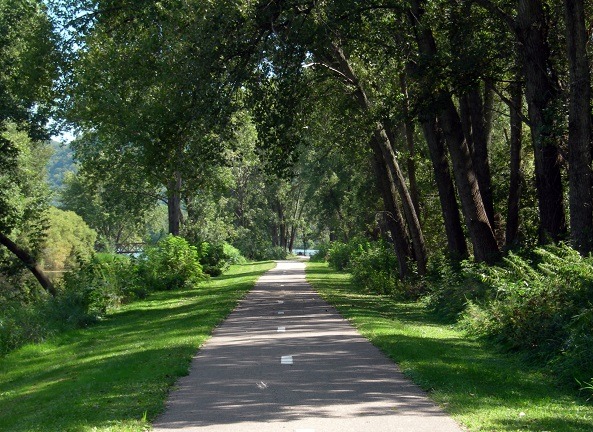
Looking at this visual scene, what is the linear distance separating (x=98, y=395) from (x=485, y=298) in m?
9.92

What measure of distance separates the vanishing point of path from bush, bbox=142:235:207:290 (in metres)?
19.0

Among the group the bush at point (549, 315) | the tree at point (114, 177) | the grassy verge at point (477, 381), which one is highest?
the tree at point (114, 177)

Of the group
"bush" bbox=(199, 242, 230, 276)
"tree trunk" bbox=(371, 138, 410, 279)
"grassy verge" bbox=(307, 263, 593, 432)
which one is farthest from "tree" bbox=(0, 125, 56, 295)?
"grassy verge" bbox=(307, 263, 593, 432)

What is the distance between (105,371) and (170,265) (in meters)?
24.6

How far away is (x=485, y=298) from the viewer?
18.3m

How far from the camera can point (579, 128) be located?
657 inches

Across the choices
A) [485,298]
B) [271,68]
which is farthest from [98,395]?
[271,68]

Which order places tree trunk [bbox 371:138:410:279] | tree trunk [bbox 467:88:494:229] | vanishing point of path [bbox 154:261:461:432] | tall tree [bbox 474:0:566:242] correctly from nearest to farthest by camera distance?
vanishing point of path [bbox 154:261:461:432], tall tree [bbox 474:0:566:242], tree trunk [bbox 467:88:494:229], tree trunk [bbox 371:138:410:279]

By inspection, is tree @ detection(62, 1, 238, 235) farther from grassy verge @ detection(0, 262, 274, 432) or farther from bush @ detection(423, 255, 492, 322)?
bush @ detection(423, 255, 492, 322)

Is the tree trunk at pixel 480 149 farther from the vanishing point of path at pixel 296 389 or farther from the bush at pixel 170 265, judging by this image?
the bush at pixel 170 265

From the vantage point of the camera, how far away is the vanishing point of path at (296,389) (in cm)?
877

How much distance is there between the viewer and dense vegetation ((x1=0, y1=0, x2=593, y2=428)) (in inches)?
661

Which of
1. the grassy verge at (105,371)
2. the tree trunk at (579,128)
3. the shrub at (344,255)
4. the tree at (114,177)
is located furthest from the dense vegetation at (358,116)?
the shrub at (344,255)

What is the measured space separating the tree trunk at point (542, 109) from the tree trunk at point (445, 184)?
6224 mm
